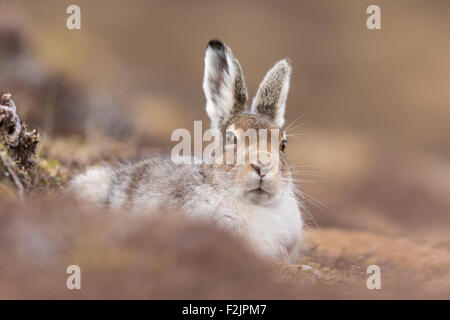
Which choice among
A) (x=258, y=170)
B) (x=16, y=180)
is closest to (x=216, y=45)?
(x=258, y=170)

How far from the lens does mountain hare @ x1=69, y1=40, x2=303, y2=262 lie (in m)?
9.09

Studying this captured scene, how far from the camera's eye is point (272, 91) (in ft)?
34.2

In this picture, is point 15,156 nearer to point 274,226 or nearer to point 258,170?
point 258,170

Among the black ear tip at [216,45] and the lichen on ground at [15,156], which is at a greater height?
the black ear tip at [216,45]

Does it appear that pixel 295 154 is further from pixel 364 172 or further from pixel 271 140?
pixel 271 140

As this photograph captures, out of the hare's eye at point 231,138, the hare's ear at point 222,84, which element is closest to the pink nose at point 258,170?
A: the hare's eye at point 231,138

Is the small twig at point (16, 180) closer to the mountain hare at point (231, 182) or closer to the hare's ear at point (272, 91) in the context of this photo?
the mountain hare at point (231, 182)

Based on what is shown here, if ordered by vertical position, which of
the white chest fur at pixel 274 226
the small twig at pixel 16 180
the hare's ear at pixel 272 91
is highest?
the hare's ear at pixel 272 91

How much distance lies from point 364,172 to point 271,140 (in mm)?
13275

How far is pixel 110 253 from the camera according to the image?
6.20m

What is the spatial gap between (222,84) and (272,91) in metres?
0.86

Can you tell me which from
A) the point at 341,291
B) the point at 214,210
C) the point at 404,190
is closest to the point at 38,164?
the point at 214,210

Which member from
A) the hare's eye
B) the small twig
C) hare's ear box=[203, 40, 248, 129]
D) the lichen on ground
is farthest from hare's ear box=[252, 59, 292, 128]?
the small twig

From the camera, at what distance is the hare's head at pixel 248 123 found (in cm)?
909
